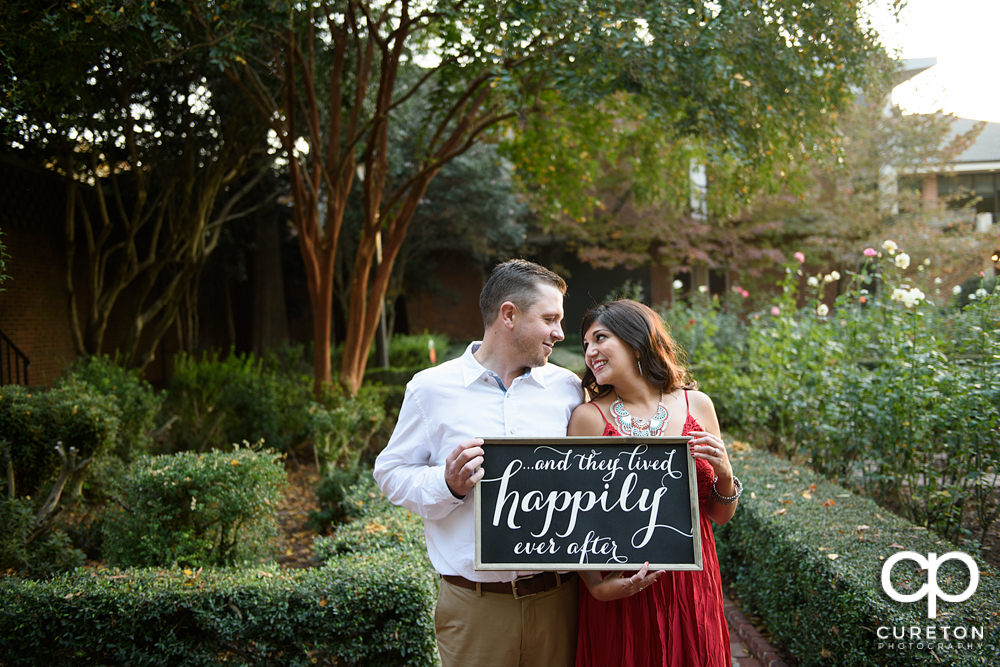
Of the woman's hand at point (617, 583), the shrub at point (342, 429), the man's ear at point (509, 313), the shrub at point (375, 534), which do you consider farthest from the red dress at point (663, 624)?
the shrub at point (342, 429)

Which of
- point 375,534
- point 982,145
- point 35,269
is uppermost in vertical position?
point 982,145

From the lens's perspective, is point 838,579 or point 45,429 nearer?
point 838,579

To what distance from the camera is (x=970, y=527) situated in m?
4.57

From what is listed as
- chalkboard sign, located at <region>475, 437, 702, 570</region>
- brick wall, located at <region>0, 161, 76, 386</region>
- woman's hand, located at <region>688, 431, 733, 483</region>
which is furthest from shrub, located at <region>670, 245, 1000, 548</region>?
brick wall, located at <region>0, 161, 76, 386</region>

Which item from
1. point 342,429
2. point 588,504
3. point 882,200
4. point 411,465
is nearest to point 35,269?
point 342,429

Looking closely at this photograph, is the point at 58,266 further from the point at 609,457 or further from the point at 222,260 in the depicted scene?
the point at 609,457

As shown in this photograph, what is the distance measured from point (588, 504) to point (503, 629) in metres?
0.50

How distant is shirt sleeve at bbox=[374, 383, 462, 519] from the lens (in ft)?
6.87

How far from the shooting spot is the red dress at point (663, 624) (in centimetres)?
218

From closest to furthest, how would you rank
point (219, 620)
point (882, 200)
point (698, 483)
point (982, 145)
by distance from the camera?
point (698, 483) < point (219, 620) < point (882, 200) < point (982, 145)

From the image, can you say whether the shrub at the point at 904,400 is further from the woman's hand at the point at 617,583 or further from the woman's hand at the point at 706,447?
the woman's hand at the point at 617,583

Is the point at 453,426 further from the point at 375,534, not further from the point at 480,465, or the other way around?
the point at 375,534

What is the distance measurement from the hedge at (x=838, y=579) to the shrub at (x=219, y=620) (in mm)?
1937

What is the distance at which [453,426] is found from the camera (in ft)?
7.23
